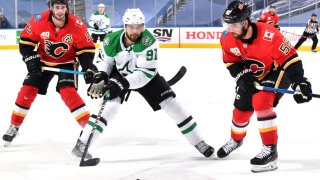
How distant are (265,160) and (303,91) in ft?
1.48

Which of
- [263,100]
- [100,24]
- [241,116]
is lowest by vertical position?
[100,24]

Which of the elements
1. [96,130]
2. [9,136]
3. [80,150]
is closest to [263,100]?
[96,130]

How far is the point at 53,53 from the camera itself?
3660mm

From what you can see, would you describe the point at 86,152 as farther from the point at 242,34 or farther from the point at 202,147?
the point at 242,34

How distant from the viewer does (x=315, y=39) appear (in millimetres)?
11984

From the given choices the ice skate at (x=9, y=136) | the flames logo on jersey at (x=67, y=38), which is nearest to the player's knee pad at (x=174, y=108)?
the flames logo on jersey at (x=67, y=38)

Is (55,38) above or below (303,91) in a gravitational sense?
above

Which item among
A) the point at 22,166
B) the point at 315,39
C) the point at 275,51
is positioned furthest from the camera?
the point at 315,39

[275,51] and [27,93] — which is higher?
[275,51]

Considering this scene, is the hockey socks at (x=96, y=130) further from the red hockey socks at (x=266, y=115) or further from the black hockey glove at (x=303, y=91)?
the black hockey glove at (x=303, y=91)

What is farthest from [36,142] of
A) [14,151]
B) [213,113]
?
[213,113]

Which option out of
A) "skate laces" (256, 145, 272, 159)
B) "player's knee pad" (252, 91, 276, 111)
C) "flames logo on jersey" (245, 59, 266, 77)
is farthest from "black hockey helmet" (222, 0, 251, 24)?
"skate laces" (256, 145, 272, 159)

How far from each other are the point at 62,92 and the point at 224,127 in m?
1.47

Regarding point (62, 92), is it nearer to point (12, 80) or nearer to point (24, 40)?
point (24, 40)
